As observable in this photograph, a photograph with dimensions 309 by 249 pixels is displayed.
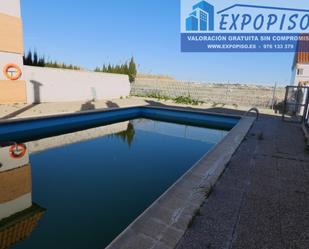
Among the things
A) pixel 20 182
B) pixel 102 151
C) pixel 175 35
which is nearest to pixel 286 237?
pixel 20 182

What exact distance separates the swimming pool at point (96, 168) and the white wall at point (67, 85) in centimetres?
371

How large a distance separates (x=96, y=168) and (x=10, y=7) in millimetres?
9479

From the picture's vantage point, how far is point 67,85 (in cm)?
1285

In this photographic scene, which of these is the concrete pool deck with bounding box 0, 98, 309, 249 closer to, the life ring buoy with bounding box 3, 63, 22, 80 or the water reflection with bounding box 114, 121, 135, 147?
the water reflection with bounding box 114, 121, 135, 147

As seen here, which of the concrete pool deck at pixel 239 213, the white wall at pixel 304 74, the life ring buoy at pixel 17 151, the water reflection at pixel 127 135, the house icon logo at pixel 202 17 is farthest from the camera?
the white wall at pixel 304 74

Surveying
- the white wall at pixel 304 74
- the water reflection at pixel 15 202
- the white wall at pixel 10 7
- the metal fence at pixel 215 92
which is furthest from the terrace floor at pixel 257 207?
the white wall at pixel 304 74

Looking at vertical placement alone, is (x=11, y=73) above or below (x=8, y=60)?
below

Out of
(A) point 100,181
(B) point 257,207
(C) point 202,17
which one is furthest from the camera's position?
(C) point 202,17

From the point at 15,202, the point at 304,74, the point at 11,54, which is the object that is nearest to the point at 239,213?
the point at 15,202

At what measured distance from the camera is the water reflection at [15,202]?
276 centimetres

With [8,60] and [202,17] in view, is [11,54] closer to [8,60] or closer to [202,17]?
[8,60]

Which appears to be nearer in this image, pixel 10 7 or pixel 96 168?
pixel 96 168
